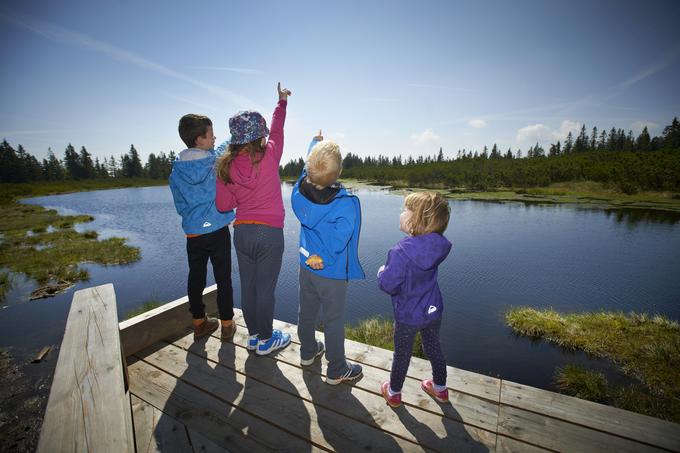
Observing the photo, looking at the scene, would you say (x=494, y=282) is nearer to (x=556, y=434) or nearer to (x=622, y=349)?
(x=622, y=349)

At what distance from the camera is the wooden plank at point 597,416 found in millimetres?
2104

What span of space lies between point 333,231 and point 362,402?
4.70ft

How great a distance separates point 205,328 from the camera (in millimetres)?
3494

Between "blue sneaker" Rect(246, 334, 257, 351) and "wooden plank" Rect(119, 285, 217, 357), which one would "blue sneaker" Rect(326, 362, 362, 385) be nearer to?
"blue sneaker" Rect(246, 334, 257, 351)

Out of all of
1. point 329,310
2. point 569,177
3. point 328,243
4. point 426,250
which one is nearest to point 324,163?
point 328,243

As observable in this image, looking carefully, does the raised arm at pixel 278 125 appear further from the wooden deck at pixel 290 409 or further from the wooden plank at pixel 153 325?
the wooden plank at pixel 153 325

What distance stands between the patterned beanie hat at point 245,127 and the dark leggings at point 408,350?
202cm

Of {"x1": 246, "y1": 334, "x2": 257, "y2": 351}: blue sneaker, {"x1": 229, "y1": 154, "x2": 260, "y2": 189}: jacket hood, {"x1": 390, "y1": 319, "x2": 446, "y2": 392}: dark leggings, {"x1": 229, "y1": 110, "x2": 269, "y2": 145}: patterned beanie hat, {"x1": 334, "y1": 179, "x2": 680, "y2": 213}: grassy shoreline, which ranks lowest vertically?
{"x1": 334, "y1": 179, "x2": 680, "y2": 213}: grassy shoreline

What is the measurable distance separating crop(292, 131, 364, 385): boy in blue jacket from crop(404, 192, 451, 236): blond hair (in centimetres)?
44

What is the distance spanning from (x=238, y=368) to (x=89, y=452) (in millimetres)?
1672

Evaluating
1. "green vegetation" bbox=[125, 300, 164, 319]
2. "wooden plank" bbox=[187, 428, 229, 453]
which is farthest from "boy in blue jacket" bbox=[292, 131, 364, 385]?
"green vegetation" bbox=[125, 300, 164, 319]

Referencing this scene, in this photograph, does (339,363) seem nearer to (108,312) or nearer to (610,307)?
(108,312)

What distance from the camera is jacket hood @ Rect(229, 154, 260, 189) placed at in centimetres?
273

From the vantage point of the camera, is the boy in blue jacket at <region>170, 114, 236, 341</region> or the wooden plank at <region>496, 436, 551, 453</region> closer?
the wooden plank at <region>496, 436, 551, 453</region>
